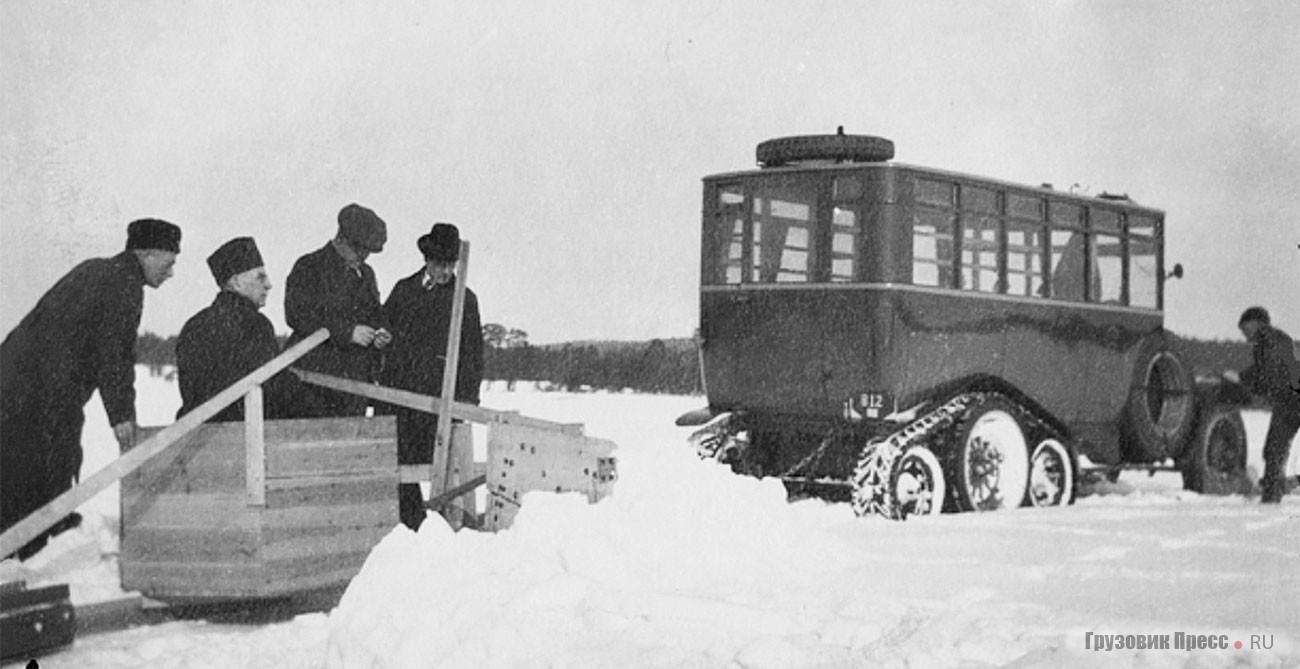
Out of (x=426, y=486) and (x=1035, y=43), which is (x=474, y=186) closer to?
(x=426, y=486)

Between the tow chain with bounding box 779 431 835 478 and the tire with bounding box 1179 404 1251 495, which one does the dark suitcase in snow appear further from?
the tire with bounding box 1179 404 1251 495

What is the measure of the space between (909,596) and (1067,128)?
4.73m

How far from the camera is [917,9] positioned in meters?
9.08

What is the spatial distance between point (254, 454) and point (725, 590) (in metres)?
2.24

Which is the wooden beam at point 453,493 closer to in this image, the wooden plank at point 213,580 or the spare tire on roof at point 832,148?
the wooden plank at point 213,580

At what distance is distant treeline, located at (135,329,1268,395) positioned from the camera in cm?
947

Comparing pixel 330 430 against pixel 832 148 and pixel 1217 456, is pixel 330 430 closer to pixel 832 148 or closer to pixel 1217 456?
pixel 832 148

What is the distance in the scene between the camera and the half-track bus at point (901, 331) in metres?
10.1

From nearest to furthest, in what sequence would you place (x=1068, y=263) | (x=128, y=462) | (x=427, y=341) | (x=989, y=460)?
1. (x=128, y=462)
2. (x=427, y=341)
3. (x=989, y=460)
4. (x=1068, y=263)

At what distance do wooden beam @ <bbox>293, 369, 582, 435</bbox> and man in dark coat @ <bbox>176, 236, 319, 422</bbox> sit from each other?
0.34 metres

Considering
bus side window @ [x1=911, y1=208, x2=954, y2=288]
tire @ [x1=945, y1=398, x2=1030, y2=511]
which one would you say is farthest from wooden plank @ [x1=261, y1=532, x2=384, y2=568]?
bus side window @ [x1=911, y1=208, x2=954, y2=288]

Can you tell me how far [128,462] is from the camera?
602cm

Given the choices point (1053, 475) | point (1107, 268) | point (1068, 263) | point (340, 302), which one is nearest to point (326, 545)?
point (340, 302)

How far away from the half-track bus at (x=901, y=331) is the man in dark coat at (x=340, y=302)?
3506 millimetres
